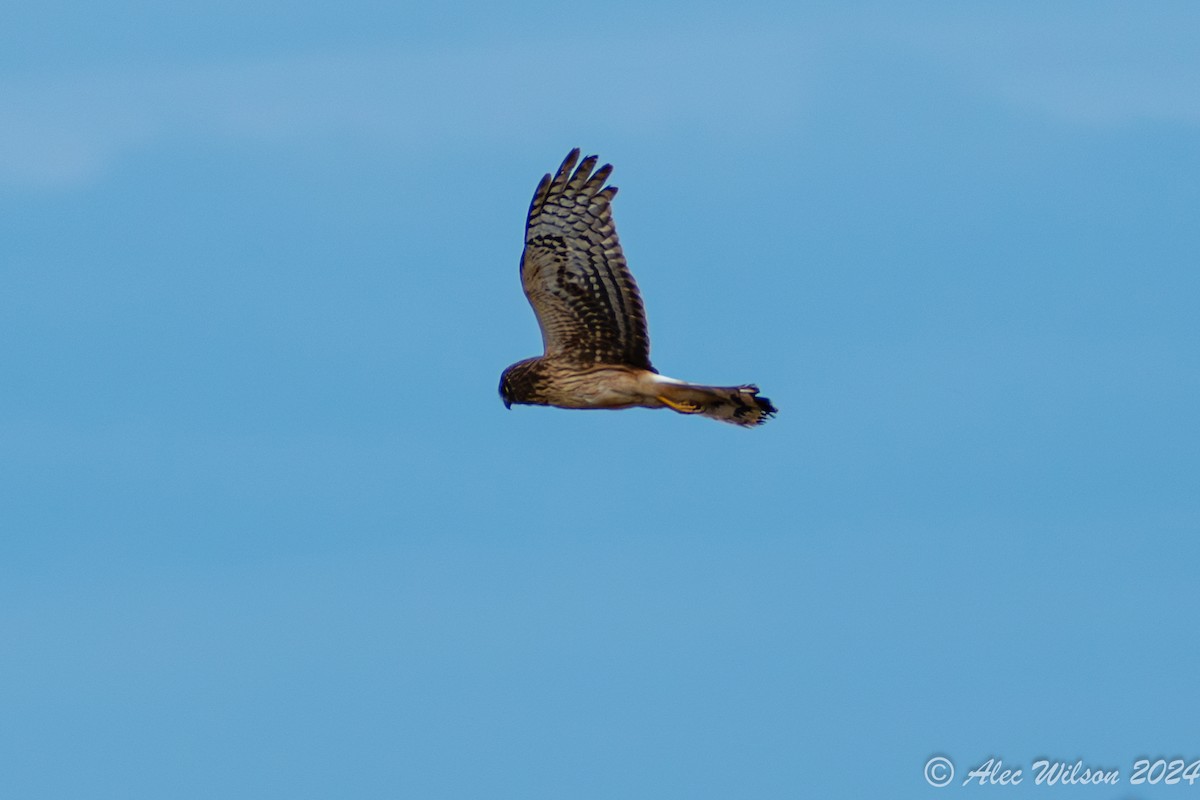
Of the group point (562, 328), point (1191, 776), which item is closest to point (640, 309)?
Answer: point (562, 328)

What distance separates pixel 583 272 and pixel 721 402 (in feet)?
5.24

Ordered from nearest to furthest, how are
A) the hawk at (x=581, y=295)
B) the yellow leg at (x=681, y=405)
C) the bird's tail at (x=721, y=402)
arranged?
the bird's tail at (x=721, y=402) < the yellow leg at (x=681, y=405) < the hawk at (x=581, y=295)

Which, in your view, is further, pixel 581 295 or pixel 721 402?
pixel 581 295

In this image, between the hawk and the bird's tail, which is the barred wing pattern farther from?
the bird's tail

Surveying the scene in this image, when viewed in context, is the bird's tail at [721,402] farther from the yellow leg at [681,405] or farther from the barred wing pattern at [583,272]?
the barred wing pattern at [583,272]

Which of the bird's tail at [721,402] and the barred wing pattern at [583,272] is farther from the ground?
the barred wing pattern at [583,272]

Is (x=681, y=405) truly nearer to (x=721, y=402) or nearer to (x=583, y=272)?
(x=721, y=402)

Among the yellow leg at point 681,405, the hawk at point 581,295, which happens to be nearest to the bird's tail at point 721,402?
the yellow leg at point 681,405

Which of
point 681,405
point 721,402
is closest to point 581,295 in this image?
point 681,405

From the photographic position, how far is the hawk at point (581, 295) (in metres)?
12.2

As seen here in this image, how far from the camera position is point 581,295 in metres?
12.4

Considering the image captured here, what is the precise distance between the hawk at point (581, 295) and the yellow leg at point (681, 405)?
26cm

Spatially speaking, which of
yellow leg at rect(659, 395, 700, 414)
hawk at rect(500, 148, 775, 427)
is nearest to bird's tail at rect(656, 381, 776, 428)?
yellow leg at rect(659, 395, 700, 414)

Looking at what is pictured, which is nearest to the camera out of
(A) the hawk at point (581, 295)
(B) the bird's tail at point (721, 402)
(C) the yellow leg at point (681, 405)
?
(B) the bird's tail at point (721, 402)
